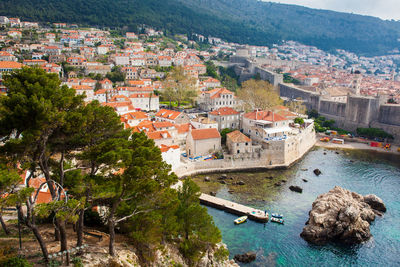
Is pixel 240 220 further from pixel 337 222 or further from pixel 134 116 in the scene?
pixel 134 116

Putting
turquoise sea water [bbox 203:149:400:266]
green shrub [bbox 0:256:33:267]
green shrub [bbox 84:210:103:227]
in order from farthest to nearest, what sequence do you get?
turquoise sea water [bbox 203:149:400:266] → green shrub [bbox 84:210:103:227] → green shrub [bbox 0:256:33:267]

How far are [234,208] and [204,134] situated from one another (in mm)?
11561

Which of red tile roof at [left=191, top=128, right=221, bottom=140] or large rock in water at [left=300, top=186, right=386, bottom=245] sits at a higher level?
red tile roof at [left=191, top=128, right=221, bottom=140]

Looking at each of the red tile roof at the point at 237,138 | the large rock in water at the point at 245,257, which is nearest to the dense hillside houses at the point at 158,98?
the red tile roof at the point at 237,138

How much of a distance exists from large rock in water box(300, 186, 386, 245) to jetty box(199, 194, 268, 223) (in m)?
3.18

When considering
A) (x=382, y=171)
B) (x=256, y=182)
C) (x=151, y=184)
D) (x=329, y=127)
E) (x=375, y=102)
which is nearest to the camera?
(x=151, y=184)

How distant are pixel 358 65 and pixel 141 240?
17612 centimetres

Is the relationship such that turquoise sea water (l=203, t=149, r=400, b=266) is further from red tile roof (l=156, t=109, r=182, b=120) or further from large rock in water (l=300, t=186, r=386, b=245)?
red tile roof (l=156, t=109, r=182, b=120)

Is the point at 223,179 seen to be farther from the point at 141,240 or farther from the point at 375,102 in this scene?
the point at 375,102

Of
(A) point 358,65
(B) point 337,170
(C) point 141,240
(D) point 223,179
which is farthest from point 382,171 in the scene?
(A) point 358,65

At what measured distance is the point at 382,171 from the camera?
3300 cm

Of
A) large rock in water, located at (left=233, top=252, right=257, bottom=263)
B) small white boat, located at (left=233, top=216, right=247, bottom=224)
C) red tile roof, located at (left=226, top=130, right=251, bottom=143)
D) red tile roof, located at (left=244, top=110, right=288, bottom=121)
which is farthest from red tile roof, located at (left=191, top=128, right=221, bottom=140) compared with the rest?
large rock in water, located at (left=233, top=252, right=257, bottom=263)

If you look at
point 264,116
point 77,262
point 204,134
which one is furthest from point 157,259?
point 264,116

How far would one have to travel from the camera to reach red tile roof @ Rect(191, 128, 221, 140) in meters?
32.6
